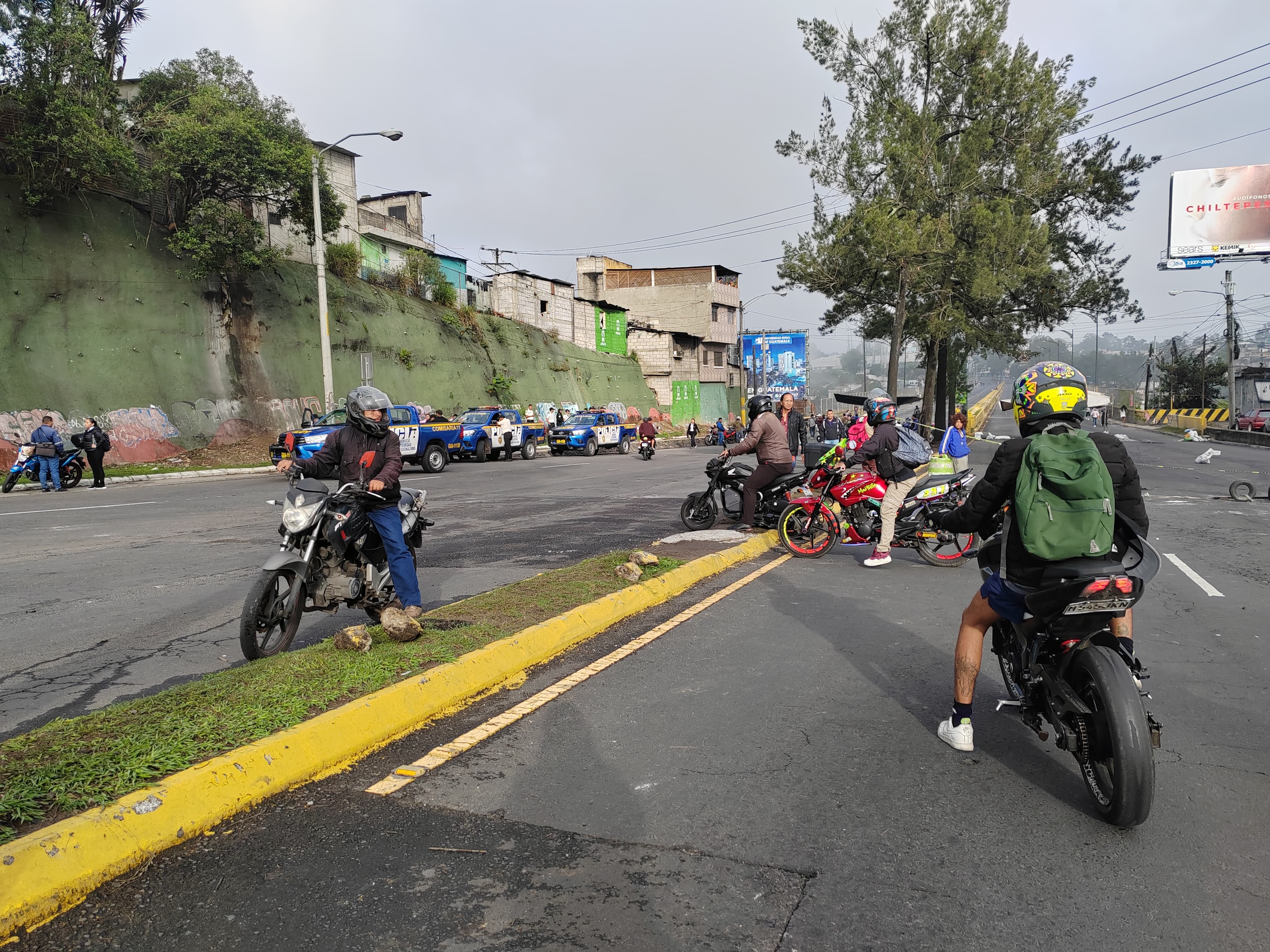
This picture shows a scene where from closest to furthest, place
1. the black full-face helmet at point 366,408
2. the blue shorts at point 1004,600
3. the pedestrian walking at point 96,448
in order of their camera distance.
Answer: the blue shorts at point 1004,600
the black full-face helmet at point 366,408
the pedestrian walking at point 96,448

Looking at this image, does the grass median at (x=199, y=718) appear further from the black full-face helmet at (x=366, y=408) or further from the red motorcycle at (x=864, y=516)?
the red motorcycle at (x=864, y=516)

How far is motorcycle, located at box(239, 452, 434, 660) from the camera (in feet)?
18.3

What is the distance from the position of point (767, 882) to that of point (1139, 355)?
209122 millimetres

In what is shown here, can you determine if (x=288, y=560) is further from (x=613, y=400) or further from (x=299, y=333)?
(x=613, y=400)

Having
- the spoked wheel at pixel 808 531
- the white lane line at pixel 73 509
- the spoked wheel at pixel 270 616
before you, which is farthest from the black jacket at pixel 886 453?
the white lane line at pixel 73 509

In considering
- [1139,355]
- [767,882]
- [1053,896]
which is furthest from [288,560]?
[1139,355]

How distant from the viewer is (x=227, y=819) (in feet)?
11.6

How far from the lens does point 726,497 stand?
508 inches

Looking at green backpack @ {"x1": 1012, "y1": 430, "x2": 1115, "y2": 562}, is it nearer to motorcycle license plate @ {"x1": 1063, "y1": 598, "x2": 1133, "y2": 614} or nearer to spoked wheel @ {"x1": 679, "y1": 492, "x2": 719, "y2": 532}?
motorcycle license plate @ {"x1": 1063, "y1": 598, "x2": 1133, "y2": 614}

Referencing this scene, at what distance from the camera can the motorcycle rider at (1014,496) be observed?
12.7ft

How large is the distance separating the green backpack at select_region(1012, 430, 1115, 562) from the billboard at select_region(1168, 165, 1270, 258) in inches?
1588

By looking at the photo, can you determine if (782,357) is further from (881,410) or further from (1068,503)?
(1068,503)

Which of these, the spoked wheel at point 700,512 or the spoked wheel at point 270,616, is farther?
the spoked wheel at point 700,512

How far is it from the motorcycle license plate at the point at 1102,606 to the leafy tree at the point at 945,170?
27907mm
